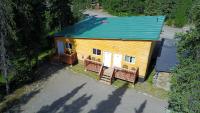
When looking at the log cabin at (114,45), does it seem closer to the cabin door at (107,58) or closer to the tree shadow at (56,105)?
the cabin door at (107,58)

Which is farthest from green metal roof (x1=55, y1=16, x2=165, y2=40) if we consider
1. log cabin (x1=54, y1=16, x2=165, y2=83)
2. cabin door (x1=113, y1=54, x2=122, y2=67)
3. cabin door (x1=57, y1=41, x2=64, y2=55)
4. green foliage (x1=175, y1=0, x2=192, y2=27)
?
green foliage (x1=175, y1=0, x2=192, y2=27)

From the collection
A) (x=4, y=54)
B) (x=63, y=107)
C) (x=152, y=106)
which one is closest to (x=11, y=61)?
(x=4, y=54)

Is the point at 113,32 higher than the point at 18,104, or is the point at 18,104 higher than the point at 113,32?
the point at 113,32

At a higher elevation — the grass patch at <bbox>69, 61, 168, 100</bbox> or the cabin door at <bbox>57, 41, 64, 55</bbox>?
the cabin door at <bbox>57, 41, 64, 55</bbox>

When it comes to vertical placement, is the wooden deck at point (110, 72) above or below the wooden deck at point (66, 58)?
below

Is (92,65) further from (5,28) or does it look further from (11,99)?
(5,28)

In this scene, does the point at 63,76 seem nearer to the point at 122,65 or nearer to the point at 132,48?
the point at 122,65

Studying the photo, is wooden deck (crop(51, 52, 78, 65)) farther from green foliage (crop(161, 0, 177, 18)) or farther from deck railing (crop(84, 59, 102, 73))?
green foliage (crop(161, 0, 177, 18))

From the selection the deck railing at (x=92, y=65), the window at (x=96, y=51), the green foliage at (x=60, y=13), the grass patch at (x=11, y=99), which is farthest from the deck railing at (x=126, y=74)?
the green foliage at (x=60, y=13)
